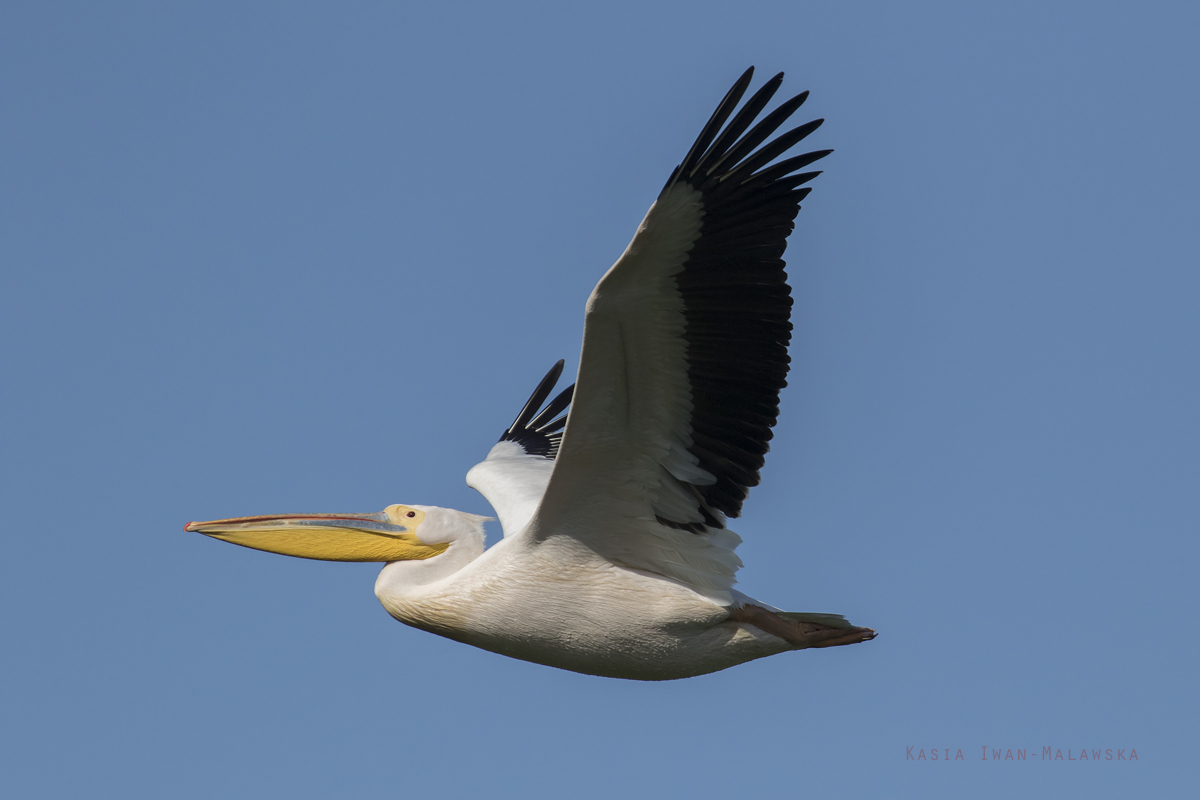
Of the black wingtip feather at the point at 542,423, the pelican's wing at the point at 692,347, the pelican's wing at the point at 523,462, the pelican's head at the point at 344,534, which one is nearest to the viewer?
the pelican's wing at the point at 692,347

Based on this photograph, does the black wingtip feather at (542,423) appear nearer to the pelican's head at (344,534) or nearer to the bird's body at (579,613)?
the pelican's head at (344,534)

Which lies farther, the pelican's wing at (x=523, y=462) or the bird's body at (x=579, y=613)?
the pelican's wing at (x=523, y=462)

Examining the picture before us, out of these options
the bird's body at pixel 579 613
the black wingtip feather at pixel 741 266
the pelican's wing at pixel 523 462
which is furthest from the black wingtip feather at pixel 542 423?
the black wingtip feather at pixel 741 266

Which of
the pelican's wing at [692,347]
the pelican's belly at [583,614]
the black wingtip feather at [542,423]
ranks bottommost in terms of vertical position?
the pelican's belly at [583,614]

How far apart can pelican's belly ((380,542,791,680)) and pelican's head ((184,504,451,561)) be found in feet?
2.30

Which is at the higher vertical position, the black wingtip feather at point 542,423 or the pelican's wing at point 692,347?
the black wingtip feather at point 542,423

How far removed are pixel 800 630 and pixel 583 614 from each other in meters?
1.47

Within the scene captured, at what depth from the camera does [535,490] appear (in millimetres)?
10602

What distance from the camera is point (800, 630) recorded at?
860cm

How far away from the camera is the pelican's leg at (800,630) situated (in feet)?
27.9

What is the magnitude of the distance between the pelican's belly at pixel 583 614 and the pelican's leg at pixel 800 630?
0.07m

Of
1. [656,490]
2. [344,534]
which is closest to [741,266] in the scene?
[656,490]

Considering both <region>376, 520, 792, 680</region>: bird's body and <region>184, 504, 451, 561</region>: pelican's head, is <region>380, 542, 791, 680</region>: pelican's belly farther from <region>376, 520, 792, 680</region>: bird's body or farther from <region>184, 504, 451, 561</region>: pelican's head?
<region>184, 504, 451, 561</region>: pelican's head

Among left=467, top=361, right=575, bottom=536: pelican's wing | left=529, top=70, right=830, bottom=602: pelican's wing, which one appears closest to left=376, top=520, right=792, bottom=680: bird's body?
left=529, top=70, right=830, bottom=602: pelican's wing
